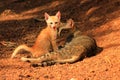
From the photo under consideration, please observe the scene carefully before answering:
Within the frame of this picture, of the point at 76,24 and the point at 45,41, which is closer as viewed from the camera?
the point at 45,41

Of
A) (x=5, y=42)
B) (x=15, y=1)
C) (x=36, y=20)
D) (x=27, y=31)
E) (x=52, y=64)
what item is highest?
(x=15, y=1)

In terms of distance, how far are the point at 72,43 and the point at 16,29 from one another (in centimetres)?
542

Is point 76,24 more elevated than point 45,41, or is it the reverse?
point 76,24

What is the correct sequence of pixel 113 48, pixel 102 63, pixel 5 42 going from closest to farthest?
1. pixel 102 63
2. pixel 113 48
3. pixel 5 42

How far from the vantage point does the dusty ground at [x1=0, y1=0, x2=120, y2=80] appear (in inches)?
318

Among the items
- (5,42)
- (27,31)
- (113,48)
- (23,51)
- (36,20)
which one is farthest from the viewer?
(36,20)

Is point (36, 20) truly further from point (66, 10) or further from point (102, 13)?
point (102, 13)

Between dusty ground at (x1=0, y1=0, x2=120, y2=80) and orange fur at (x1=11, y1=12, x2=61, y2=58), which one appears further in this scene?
orange fur at (x1=11, y1=12, x2=61, y2=58)

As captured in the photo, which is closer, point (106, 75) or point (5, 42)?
point (106, 75)

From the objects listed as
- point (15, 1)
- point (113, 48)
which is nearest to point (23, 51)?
point (113, 48)

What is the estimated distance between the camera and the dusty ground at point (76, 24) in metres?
8.08

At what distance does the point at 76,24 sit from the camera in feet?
46.3

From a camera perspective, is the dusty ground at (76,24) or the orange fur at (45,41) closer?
the dusty ground at (76,24)

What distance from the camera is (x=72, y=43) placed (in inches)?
388
